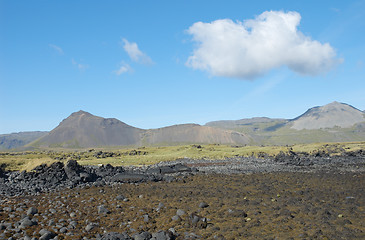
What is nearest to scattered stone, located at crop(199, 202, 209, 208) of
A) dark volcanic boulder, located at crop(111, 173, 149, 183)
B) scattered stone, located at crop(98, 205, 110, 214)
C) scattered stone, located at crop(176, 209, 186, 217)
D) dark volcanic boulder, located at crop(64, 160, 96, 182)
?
scattered stone, located at crop(176, 209, 186, 217)

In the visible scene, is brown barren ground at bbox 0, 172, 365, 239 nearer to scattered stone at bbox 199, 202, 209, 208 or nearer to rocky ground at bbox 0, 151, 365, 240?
rocky ground at bbox 0, 151, 365, 240

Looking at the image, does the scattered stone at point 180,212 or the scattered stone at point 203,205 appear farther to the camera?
the scattered stone at point 203,205

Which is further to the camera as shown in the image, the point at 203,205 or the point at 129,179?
the point at 129,179

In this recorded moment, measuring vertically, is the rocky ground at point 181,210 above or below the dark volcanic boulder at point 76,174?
below

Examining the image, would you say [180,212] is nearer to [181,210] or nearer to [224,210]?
[181,210]

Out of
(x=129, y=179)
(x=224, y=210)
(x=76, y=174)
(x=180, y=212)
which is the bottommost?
(x=224, y=210)

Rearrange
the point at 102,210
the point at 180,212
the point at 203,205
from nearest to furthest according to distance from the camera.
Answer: the point at 180,212, the point at 102,210, the point at 203,205

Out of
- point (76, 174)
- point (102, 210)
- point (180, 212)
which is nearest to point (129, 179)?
point (76, 174)

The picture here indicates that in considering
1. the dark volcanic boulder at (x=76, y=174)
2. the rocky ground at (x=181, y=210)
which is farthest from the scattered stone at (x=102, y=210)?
the dark volcanic boulder at (x=76, y=174)

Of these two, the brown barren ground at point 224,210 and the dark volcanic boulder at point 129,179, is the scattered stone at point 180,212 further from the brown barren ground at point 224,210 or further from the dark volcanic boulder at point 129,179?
the dark volcanic boulder at point 129,179

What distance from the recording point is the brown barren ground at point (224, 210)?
11508 millimetres

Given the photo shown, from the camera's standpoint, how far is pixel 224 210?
1430 centimetres

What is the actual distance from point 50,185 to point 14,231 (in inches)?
447

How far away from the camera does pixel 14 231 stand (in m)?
12.0
